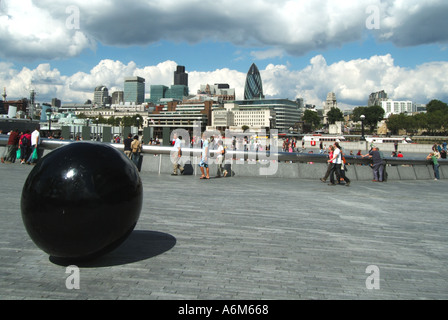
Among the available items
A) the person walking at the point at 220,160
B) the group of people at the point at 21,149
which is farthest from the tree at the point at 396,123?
the group of people at the point at 21,149

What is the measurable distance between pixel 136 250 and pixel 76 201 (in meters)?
1.56

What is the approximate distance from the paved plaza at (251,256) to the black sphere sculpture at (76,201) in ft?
1.33

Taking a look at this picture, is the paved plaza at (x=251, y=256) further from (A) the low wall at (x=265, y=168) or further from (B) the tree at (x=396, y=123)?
(B) the tree at (x=396, y=123)

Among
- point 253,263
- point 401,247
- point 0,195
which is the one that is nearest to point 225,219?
point 253,263

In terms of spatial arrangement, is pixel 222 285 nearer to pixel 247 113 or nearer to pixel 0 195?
pixel 0 195

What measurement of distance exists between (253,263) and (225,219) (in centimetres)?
284

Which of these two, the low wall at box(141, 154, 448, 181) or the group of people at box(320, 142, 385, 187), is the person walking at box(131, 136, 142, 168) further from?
the group of people at box(320, 142, 385, 187)

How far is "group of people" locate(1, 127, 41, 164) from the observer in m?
19.5

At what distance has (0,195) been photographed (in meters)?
10.1

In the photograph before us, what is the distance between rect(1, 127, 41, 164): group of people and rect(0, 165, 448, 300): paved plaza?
10274mm
